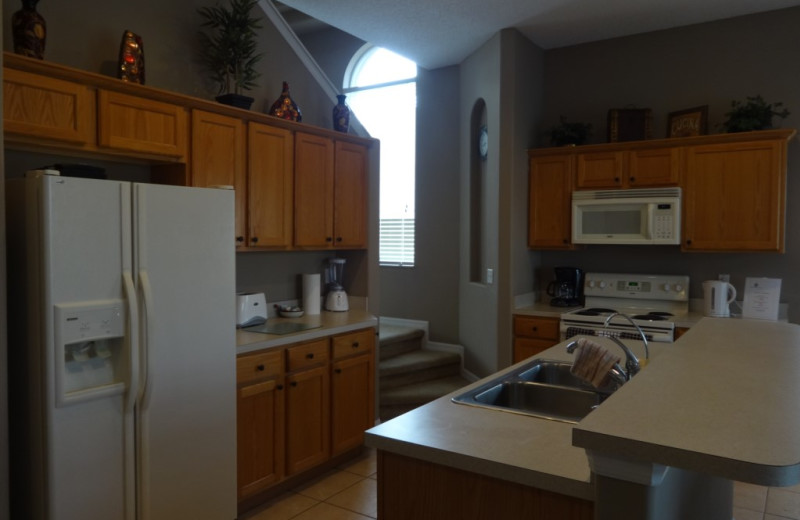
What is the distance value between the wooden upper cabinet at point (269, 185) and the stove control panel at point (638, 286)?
8.31 ft

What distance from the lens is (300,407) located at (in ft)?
10.9

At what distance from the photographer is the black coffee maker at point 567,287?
4672 millimetres

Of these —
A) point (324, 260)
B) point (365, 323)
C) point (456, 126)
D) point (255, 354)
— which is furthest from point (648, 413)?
point (456, 126)

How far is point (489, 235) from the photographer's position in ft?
15.6

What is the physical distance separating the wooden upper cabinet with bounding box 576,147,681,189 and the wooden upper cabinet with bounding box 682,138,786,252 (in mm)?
117

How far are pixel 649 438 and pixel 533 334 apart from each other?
3362 mm

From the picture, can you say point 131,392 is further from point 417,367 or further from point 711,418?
point 417,367

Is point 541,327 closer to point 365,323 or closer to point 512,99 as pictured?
point 365,323

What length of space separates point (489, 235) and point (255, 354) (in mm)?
2396

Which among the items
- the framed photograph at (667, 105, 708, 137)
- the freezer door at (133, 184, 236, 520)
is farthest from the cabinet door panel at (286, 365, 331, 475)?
the framed photograph at (667, 105, 708, 137)

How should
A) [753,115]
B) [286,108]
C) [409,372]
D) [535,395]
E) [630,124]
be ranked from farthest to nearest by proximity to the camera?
1. [409,372]
2. [630,124]
3. [753,115]
4. [286,108]
5. [535,395]

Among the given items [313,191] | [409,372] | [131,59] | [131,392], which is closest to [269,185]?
[313,191]

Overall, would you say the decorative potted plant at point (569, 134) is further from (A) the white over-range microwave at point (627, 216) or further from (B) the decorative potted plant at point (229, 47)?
(B) the decorative potted plant at point (229, 47)

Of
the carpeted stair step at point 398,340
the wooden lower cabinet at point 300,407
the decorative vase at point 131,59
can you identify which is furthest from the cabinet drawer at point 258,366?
the carpeted stair step at point 398,340
